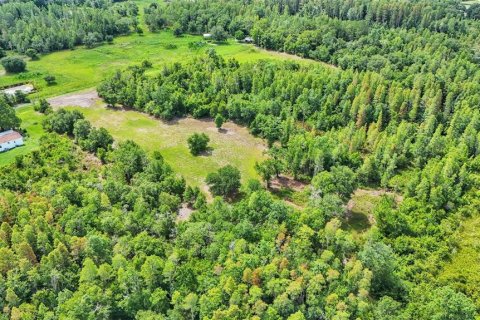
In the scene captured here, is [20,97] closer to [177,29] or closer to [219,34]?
[177,29]

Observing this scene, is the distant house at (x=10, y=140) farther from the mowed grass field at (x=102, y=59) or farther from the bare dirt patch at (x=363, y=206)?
the bare dirt patch at (x=363, y=206)

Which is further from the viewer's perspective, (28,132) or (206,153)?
(28,132)

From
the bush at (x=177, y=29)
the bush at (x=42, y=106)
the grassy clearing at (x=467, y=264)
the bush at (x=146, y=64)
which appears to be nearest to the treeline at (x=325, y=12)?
the bush at (x=177, y=29)

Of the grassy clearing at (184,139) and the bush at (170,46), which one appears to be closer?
the grassy clearing at (184,139)

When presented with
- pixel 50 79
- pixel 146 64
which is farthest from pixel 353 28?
pixel 50 79

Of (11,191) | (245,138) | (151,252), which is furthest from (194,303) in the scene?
(245,138)

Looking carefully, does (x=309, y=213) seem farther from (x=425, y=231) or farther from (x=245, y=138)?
(x=245, y=138)

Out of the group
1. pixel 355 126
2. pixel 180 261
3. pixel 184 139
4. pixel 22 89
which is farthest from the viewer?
pixel 22 89
